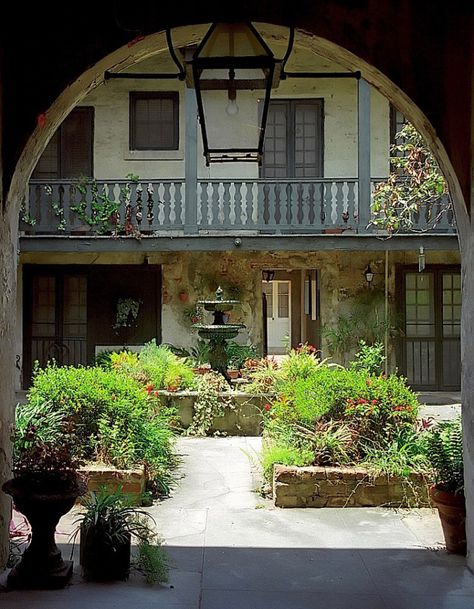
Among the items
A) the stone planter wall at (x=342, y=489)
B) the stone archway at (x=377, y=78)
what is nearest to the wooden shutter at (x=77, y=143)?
the stone planter wall at (x=342, y=489)

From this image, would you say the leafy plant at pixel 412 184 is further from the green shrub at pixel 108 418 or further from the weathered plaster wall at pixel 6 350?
the weathered plaster wall at pixel 6 350

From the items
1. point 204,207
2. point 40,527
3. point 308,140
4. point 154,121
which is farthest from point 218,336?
point 40,527

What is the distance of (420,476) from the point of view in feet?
19.1

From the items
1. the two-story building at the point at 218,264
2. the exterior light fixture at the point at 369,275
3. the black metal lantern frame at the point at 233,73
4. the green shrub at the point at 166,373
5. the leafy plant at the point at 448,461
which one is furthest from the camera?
the two-story building at the point at 218,264

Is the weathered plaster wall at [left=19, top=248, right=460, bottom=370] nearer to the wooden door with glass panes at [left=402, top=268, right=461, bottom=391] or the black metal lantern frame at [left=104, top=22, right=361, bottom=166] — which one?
the wooden door with glass panes at [left=402, top=268, right=461, bottom=391]

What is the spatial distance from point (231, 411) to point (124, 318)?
4002 millimetres

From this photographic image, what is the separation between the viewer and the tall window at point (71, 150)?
1276 centimetres

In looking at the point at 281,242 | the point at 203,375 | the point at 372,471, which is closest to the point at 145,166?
the point at 281,242

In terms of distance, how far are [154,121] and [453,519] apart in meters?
10.00

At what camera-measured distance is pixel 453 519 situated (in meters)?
4.55

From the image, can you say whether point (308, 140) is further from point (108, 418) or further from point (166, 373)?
point (108, 418)

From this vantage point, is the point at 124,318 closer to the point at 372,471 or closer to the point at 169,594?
the point at 372,471

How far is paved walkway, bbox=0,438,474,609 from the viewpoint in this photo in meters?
3.75

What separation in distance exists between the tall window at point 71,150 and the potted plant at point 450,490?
959 centimetres
